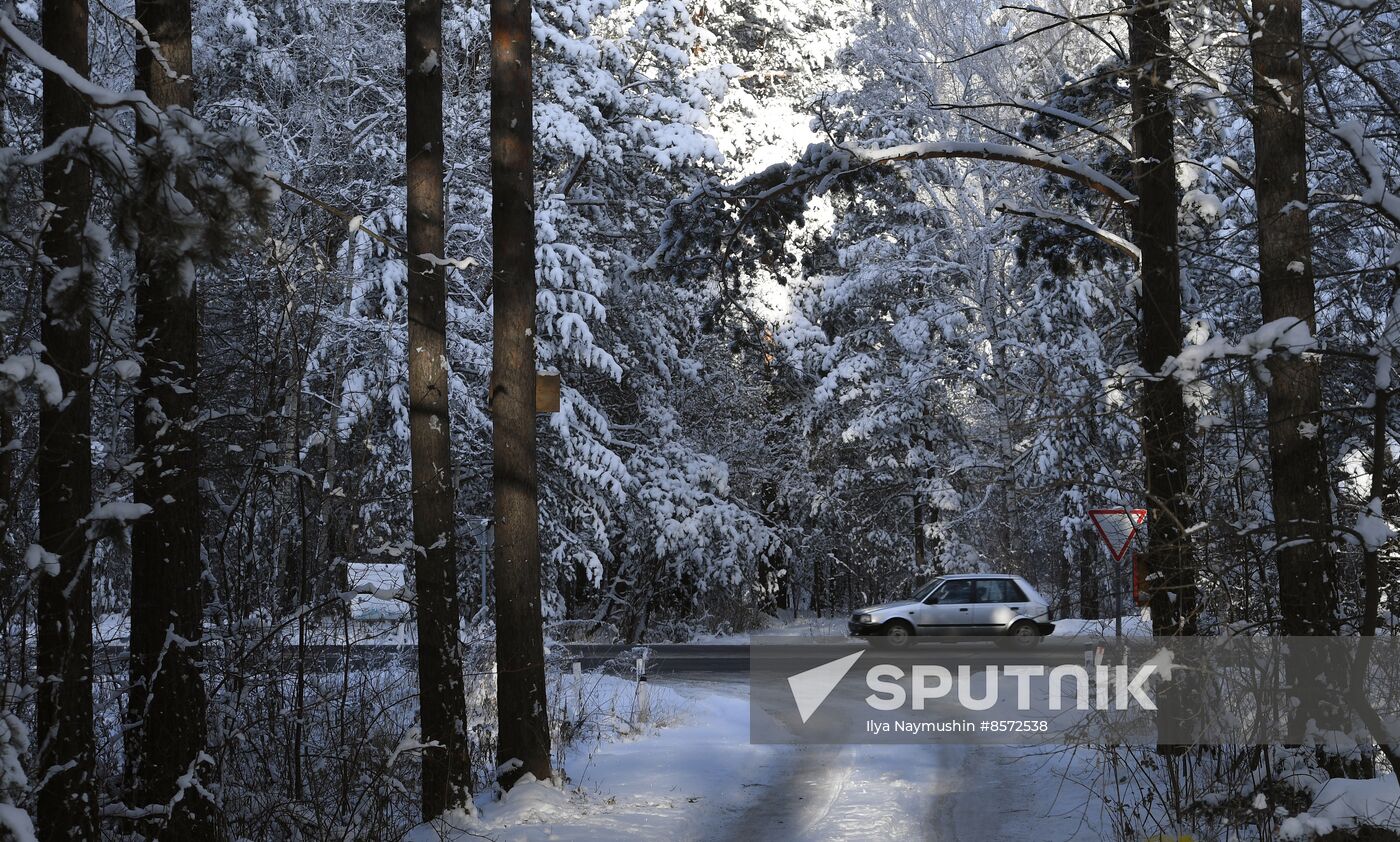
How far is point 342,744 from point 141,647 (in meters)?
1.35

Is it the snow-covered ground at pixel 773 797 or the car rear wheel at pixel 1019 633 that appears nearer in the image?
the snow-covered ground at pixel 773 797

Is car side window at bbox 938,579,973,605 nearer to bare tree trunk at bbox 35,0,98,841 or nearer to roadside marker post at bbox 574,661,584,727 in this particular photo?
roadside marker post at bbox 574,661,584,727

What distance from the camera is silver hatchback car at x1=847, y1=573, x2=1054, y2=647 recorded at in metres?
24.1

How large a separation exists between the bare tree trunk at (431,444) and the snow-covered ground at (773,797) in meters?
0.53

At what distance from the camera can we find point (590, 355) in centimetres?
2122

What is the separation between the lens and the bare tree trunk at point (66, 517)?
233 inches

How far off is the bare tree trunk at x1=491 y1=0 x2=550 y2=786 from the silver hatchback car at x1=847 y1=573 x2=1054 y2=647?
1512 centimetres

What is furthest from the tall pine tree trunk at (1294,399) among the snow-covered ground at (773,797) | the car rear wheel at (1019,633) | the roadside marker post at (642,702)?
the car rear wheel at (1019,633)

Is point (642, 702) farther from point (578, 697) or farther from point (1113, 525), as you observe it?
point (1113, 525)

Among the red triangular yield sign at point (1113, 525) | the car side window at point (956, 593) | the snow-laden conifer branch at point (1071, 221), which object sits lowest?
the car side window at point (956, 593)

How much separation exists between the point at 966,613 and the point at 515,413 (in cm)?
1599

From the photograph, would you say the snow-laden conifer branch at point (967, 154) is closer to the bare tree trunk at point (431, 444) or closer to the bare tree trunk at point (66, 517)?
the bare tree trunk at point (431, 444)

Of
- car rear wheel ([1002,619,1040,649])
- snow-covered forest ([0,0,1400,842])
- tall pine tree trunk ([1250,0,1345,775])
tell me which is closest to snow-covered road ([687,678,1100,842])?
snow-covered forest ([0,0,1400,842])

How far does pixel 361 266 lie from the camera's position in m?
20.6
